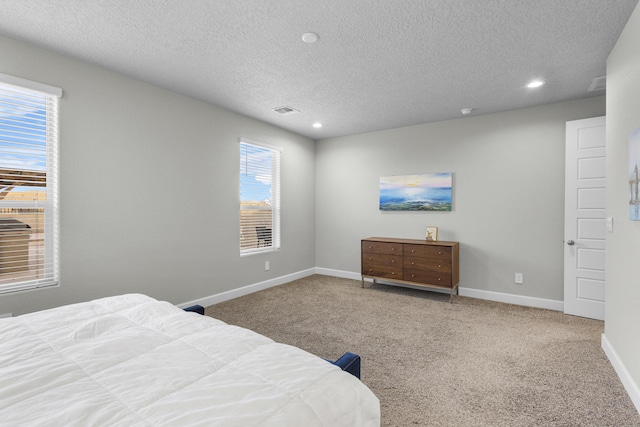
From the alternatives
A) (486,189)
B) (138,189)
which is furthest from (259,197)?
(486,189)

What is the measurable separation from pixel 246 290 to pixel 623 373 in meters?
3.83

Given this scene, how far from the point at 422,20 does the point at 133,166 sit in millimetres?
2913

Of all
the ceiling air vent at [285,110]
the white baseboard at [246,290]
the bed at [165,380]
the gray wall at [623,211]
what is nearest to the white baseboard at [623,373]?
the gray wall at [623,211]

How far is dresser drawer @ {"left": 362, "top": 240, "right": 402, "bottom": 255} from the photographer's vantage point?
438 cm

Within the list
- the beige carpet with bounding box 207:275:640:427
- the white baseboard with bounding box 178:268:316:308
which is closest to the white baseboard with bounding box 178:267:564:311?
the white baseboard with bounding box 178:268:316:308

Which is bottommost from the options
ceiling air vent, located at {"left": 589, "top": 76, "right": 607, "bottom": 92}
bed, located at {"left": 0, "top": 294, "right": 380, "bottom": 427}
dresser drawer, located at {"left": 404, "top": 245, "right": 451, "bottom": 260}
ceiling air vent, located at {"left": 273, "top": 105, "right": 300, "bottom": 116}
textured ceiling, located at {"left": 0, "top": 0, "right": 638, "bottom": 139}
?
bed, located at {"left": 0, "top": 294, "right": 380, "bottom": 427}

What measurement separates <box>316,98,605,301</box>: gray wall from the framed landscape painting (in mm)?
95

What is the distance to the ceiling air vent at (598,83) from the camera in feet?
9.96

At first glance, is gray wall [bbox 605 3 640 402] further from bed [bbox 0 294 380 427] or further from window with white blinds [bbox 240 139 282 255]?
window with white blinds [bbox 240 139 282 255]

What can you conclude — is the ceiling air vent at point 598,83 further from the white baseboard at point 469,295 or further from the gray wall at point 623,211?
the white baseboard at point 469,295

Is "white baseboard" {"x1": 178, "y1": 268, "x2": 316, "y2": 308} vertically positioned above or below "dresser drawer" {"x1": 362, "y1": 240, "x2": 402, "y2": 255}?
below

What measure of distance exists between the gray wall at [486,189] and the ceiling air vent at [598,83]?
1.11ft

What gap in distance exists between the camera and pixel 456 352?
2.65 meters

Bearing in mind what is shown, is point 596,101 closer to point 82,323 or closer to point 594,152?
point 594,152
